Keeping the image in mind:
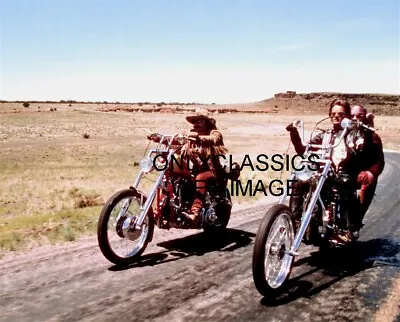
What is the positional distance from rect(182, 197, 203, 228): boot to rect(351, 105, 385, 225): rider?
2.54 metres

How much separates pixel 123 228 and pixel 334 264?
122 inches

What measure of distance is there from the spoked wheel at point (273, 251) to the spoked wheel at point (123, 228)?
2.16 metres

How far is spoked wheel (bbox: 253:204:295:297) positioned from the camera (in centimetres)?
481

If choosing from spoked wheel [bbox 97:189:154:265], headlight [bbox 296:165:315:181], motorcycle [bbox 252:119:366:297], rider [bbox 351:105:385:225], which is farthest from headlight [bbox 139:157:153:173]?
rider [bbox 351:105:385:225]

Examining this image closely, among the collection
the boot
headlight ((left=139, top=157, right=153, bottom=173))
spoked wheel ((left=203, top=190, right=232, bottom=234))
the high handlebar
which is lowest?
spoked wheel ((left=203, top=190, right=232, bottom=234))

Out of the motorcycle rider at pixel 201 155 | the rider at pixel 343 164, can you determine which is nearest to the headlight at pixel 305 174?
the rider at pixel 343 164

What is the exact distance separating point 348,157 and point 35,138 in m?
33.2

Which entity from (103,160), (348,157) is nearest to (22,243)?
(348,157)

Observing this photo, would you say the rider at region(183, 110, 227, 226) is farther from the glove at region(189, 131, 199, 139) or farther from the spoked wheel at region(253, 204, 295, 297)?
the spoked wheel at region(253, 204, 295, 297)

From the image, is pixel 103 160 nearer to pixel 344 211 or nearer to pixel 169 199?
pixel 169 199

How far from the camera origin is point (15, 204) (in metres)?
12.8

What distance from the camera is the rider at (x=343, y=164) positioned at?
21.2 feet

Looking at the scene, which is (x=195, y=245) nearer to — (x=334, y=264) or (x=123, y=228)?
(x=123, y=228)

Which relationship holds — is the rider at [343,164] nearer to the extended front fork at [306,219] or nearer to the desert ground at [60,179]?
the extended front fork at [306,219]
